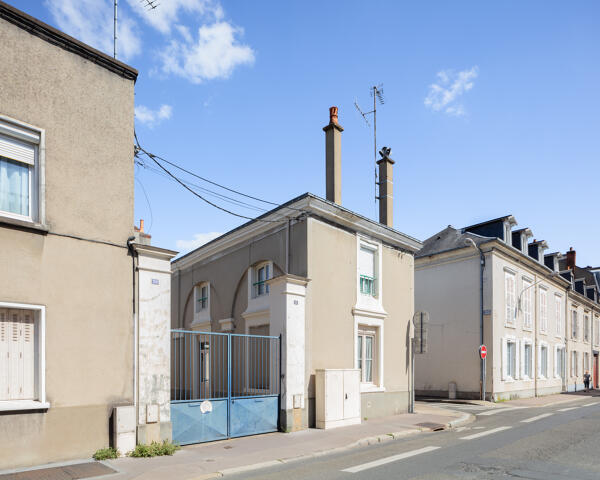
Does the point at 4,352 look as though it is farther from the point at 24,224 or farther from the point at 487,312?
the point at 487,312

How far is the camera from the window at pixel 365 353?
13.9 meters

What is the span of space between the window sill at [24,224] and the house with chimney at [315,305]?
398 cm

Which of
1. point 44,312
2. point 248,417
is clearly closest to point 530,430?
point 248,417

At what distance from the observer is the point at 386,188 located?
635 inches

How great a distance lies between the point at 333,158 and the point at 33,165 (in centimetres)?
768

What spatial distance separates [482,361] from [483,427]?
854cm

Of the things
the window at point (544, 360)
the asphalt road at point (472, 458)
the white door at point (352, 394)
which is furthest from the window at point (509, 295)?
the white door at point (352, 394)

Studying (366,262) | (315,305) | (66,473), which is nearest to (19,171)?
(66,473)

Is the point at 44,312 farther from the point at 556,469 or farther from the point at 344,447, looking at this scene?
the point at 556,469

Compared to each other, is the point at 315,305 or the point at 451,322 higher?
the point at 315,305

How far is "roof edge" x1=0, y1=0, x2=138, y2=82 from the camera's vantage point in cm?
777

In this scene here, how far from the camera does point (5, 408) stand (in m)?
7.17

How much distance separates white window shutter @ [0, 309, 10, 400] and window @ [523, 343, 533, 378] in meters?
22.3

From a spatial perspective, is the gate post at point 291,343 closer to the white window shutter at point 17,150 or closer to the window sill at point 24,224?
the window sill at point 24,224
